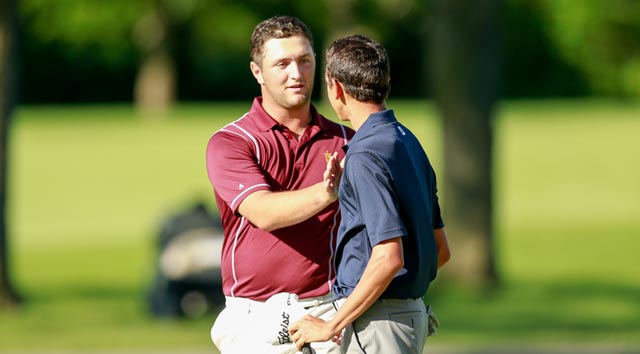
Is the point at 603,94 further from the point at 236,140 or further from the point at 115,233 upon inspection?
the point at 236,140

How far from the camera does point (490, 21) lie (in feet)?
47.1

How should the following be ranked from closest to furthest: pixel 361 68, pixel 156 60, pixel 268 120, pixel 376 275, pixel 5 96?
pixel 376 275 < pixel 361 68 < pixel 268 120 < pixel 5 96 < pixel 156 60

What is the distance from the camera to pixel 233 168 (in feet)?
15.6

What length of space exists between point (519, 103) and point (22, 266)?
48.1 meters

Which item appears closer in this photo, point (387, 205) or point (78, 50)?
point (387, 205)

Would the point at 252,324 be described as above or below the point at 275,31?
below

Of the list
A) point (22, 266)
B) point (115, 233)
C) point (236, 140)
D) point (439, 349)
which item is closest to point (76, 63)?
point (115, 233)

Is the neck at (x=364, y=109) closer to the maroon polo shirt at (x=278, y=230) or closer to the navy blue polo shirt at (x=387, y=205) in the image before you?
the navy blue polo shirt at (x=387, y=205)

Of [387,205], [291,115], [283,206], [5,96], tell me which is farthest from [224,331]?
[5,96]

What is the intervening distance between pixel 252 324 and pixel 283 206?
2.10 ft

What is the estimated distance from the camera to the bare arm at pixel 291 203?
4410 millimetres

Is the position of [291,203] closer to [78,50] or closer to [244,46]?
[244,46]

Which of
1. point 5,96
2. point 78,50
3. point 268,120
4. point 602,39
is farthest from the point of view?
point 78,50

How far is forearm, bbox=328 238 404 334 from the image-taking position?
4168mm
